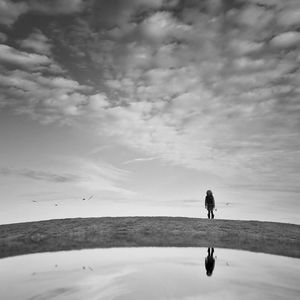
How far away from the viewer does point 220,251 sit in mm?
17219

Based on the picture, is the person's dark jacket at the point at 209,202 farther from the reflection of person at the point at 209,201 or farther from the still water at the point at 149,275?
the still water at the point at 149,275

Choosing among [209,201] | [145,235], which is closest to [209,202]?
[209,201]

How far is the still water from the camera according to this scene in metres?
9.59

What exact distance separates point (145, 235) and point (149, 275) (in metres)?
10.8

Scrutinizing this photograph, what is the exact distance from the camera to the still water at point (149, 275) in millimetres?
9594

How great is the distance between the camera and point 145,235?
2261cm

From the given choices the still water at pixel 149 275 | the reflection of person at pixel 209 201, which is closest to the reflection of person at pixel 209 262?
the still water at pixel 149 275

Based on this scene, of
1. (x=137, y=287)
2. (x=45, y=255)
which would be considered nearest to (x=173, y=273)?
(x=137, y=287)

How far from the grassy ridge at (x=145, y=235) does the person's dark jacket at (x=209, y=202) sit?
3.08 meters

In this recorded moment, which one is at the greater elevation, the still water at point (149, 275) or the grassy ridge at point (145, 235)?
the grassy ridge at point (145, 235)

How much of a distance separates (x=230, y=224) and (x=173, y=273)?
592 inches

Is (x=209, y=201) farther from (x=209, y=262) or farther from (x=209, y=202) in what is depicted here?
(x=209, y=262)

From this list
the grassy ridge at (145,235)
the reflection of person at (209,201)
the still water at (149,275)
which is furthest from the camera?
the reflection of person at (209,201)

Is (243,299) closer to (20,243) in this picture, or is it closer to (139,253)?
(139,253)
